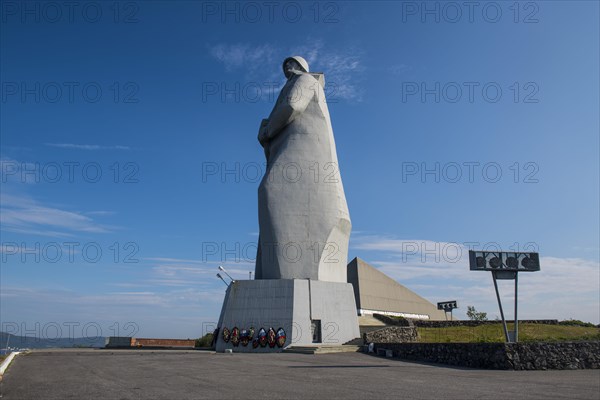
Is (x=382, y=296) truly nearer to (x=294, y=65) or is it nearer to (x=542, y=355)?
(x=294, y=65)

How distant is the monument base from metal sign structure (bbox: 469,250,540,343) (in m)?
8.76

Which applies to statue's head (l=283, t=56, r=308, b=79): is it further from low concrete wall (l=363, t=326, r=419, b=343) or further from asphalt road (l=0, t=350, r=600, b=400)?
asphalt road (l=0, t=350, r=600, b=400)

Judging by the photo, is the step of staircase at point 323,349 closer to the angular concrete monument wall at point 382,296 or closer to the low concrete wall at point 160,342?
the low concrete wall at point 160,342

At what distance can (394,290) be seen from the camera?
43.7 metres

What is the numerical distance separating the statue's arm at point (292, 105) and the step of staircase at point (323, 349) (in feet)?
37.0

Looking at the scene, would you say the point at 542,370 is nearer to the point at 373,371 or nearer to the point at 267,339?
the point at 373,371

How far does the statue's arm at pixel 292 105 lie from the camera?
25.2m

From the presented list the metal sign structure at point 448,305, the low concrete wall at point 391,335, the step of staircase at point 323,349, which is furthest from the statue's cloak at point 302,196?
the metal sign structure at point 448,305

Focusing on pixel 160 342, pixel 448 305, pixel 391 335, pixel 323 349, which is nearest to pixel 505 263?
pixel 323 349

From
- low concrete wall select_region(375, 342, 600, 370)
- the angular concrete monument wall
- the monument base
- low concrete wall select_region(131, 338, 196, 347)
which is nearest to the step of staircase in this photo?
the monument base

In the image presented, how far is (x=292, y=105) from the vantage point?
25.1 m

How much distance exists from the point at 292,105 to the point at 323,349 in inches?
481

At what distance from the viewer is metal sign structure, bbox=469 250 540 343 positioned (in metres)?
15.3

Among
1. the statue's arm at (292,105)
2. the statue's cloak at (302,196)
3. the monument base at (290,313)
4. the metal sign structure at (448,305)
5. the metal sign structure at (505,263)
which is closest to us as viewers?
the metal sign structure at (505,263)
